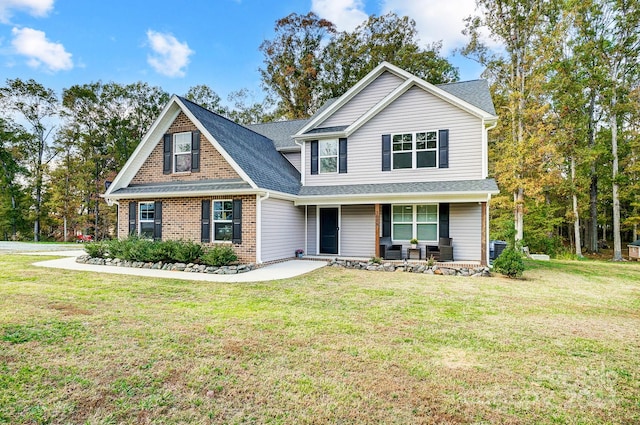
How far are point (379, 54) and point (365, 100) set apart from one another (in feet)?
46.7

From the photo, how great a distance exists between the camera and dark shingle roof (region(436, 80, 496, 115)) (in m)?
12.7

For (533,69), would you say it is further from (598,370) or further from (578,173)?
(598,370)

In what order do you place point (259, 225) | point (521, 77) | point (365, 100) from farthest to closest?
point (521, 77)
point (365, 100)
point (259, 225)

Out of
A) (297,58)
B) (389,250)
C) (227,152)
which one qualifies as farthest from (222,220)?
(297,58)

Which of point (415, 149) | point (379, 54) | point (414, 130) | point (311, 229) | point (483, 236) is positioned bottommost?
point (483, 236)

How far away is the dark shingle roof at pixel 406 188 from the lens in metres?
11.5

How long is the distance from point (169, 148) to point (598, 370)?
1370 centimetres

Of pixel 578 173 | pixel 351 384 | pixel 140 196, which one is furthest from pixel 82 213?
pixel 578 173

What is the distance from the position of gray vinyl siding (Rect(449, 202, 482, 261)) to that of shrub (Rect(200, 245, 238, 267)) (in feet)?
25.9

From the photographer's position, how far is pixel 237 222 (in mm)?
11594

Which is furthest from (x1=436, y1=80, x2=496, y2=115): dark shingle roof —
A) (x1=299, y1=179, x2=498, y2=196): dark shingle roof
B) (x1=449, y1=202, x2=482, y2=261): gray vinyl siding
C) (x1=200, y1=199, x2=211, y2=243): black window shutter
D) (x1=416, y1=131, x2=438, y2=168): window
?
(x1=200, y1=199, x2=211, y2=243): black window shutter

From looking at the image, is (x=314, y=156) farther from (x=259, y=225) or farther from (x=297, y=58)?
(x=297, y=58)

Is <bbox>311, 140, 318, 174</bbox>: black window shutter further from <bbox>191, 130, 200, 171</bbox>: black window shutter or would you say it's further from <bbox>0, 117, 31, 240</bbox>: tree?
<bbox>0, 117, 31, 240</bbox>: tree

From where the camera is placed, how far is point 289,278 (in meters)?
9.29
